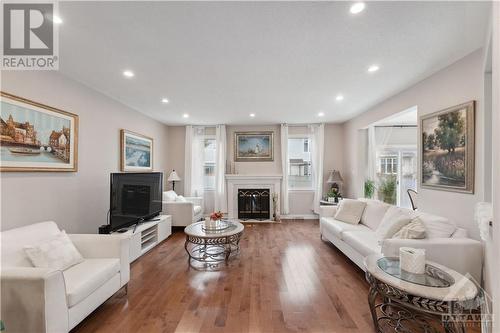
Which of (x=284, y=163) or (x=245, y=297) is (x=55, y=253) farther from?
(x=284, y=163)

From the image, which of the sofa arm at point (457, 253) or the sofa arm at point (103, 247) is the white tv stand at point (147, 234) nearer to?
the sofa arm at point (103, 247)

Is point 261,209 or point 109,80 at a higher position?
point 109,80

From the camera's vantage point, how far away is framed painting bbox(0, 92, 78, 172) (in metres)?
2.25

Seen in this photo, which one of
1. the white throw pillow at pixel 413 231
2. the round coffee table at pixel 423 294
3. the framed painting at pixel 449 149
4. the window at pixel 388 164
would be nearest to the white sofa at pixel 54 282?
the round coffee table at pixel 423 294

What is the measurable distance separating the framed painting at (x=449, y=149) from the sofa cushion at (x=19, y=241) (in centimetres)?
451

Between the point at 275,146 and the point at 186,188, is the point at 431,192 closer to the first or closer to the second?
the point at 275,146

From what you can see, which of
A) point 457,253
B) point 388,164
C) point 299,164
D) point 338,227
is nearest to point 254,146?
point 299,164

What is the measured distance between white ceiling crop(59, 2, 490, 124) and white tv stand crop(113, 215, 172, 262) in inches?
89.4

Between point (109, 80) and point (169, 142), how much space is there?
131 inches

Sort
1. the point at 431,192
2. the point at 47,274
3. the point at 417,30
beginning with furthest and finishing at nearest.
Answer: the point at 431,192
the point at 417,30
the point at 47,274

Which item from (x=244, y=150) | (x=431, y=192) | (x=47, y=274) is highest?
(x=244, y=150)

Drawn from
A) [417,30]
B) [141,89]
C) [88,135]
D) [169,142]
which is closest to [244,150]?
[169,142]

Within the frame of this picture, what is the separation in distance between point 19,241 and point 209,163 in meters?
4.55

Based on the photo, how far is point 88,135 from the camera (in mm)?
3330
